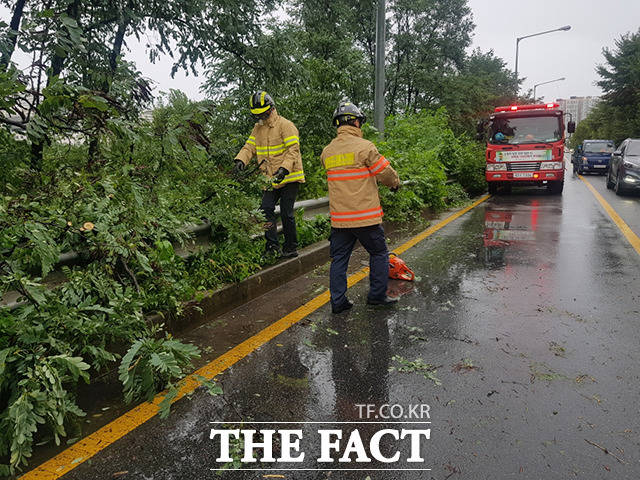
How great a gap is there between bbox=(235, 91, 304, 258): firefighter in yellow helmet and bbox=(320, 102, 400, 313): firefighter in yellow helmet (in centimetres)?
108

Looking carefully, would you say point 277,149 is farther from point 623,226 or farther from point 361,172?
point 623,226

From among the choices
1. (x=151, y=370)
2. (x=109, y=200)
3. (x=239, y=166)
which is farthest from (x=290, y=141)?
(x=151, y=370)

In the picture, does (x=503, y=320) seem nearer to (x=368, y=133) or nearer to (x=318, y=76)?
(x=368, y=133)

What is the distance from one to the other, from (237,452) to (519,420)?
1.54 m

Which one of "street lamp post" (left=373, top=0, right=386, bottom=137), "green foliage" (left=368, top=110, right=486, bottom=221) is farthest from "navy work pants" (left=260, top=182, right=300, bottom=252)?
"street lamp post" (left=373, top=0, right=386, bottom=137)

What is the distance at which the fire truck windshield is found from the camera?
15742 mm

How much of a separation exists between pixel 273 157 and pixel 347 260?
168cm

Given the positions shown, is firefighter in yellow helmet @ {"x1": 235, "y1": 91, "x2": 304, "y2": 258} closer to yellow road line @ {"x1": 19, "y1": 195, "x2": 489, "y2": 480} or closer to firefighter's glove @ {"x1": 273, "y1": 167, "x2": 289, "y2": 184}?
firefighter's glove @ {"x1": 273, "y1": 167, "x2": 289, "y2": 184}

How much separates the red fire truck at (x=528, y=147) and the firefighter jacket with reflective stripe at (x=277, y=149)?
37.9 ft

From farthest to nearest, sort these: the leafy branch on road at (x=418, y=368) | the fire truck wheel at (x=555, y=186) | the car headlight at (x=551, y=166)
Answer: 1. the fire truck wheel at (x=555, y=186)
2. the car headlight at (x=551, y=166)
3. the leafy branch on road at (x=418, y=368)

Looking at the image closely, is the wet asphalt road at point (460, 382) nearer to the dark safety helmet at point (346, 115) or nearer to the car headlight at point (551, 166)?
the dark safety helmet at point (346, 115)

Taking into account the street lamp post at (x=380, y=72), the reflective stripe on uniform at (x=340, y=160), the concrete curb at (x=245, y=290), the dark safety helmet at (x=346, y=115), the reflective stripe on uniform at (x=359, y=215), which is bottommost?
the concrete curb at (x=245, y=290)

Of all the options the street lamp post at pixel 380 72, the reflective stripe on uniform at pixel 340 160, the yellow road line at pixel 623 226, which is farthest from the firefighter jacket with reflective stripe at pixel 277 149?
the street lamp post at pixel 380 72

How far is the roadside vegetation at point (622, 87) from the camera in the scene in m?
48.4
